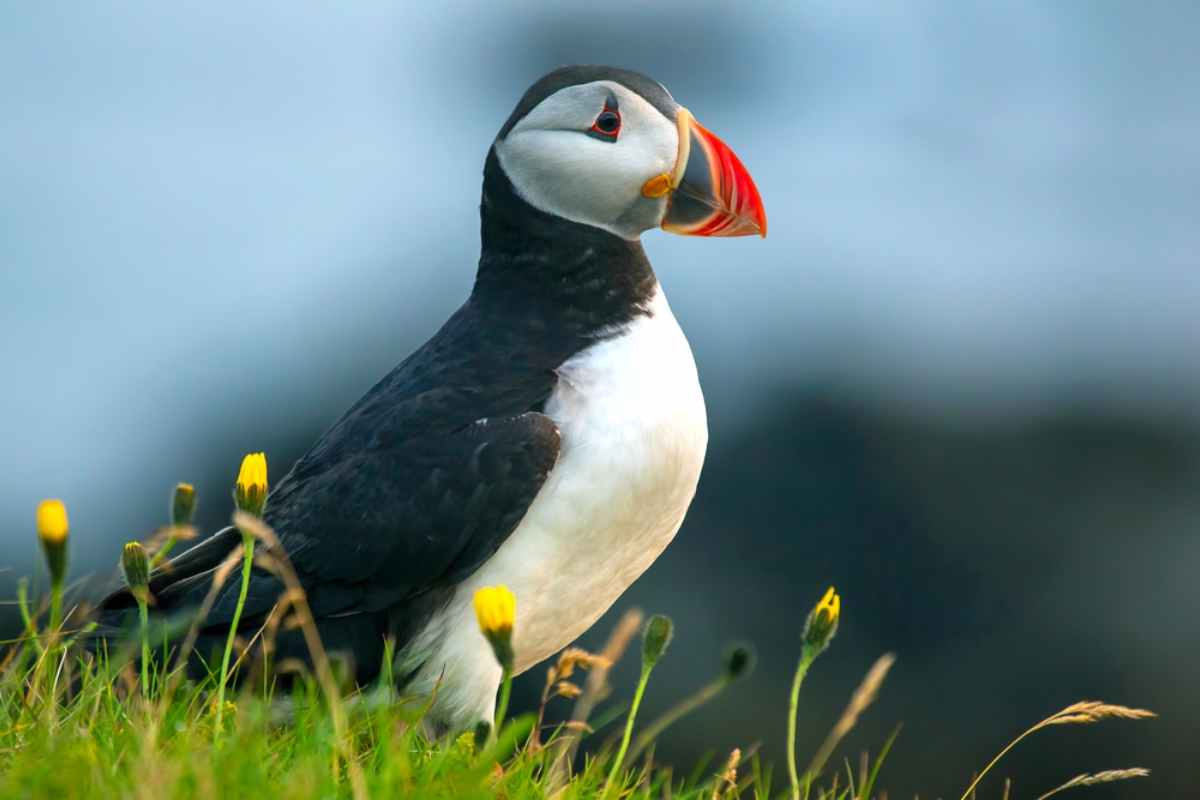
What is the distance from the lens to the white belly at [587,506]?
4.91 m

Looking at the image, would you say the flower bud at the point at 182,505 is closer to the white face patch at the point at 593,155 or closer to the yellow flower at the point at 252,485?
the yellow flower at the point at 252,485

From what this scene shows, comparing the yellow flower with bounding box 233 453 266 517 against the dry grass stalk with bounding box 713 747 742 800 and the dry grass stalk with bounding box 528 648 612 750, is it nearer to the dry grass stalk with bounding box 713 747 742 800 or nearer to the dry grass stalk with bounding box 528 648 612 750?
the dry grass stalk with bounding box 528 648 612 750

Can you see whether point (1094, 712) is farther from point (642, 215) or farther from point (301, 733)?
point (642, 215)

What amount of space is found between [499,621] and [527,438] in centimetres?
153

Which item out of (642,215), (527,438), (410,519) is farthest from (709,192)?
(410,519)

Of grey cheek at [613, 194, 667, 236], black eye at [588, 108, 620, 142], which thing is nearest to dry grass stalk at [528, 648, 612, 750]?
grey cheek at [613, 194, 667, 236]

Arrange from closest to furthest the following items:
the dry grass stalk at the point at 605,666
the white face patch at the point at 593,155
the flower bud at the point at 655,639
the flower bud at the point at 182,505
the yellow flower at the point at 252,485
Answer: the dry grass stalk at the point at 605,666 → the flower bud at the point at 655,639 → the yellow flower at the point at 252,485 → the flower bud at the point at 182,505 → the white face patch at the point at 593,155

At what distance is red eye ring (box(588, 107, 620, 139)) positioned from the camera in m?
5.34

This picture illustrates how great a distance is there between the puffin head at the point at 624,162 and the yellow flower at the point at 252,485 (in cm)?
175

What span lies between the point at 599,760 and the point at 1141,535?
26.1 meters

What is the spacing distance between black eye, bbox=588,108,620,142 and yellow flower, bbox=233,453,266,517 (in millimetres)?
1845

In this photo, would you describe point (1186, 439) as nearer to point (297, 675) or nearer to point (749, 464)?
point (749, 464)

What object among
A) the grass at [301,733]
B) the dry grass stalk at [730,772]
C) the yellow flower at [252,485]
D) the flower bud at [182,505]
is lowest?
the dry grass stalk at [730,772]

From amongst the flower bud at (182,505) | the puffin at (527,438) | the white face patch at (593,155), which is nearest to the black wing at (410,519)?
the puffin at (527,438)
